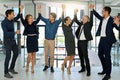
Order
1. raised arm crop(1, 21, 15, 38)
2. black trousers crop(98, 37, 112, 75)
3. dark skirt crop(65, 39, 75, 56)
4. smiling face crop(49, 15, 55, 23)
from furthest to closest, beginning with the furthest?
smiling face crop(49, 15, 55, 23), dark skirt crop(65, 39, 75, 56), raised arm crop(1, 21, 15, 38), black trousers crop(98, 37, 112, 75)

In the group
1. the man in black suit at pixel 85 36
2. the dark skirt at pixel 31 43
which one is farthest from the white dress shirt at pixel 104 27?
the dark skirt at pixel 31 43

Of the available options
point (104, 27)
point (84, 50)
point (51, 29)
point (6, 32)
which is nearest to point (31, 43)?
point (51, 29)

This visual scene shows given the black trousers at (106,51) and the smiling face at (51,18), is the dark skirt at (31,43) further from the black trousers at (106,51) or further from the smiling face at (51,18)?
the black trousers at (106,51)

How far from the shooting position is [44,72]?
5.54m

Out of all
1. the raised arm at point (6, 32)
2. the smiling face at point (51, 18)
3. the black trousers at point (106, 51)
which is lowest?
the black trousers at point (106, 51)

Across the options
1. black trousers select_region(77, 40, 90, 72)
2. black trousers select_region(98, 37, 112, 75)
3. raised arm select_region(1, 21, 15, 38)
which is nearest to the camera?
black trousers select_region(98, 37, 112, 75)

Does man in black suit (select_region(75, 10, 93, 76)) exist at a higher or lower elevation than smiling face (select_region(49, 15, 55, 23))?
lower

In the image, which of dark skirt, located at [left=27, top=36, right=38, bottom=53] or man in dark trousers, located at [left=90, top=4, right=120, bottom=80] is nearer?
man in dark trousers, located at [left=90, top=4, right=120, bottom=80]

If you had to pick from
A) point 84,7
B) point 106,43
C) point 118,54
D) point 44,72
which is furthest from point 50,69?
point 84,7

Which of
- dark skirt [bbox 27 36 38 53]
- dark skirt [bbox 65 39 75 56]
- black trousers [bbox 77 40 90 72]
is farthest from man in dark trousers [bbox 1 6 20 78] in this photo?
black trousers [bbox 77 40 90 72]

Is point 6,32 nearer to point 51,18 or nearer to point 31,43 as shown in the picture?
point 31,43

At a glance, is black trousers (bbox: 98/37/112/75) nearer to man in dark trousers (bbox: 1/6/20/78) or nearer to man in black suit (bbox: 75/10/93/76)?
man in black suit (bbox: 75/10/93/76)

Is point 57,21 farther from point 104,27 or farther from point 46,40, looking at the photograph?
point 104,27

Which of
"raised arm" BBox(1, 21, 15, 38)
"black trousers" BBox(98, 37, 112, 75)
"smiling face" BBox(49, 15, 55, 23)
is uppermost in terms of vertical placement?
A: "smiling face" BBox(49, 15, 55, 23)
